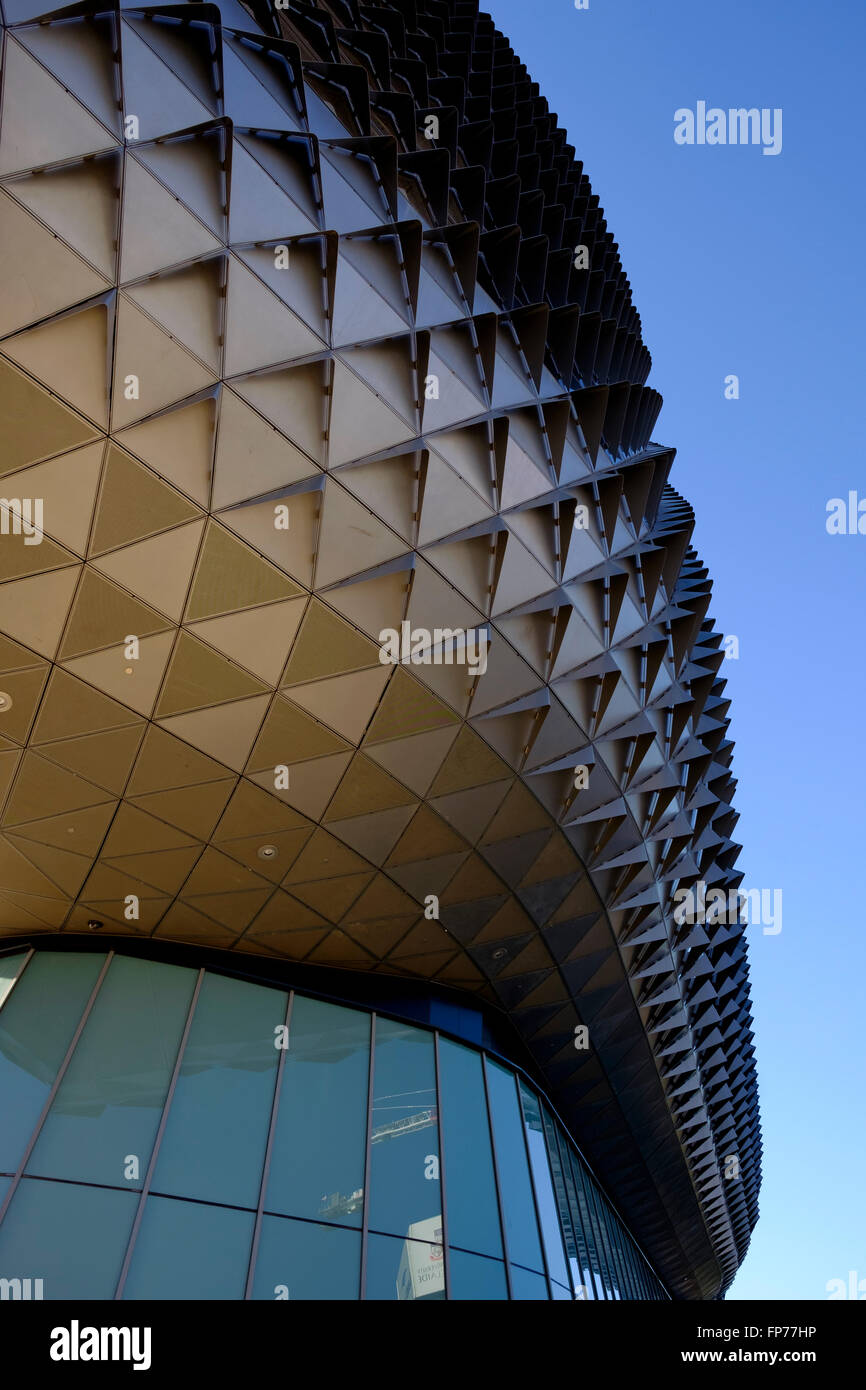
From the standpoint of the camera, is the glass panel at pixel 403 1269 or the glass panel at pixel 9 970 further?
the glass panel at pixel 9 970

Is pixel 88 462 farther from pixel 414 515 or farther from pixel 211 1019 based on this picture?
pixel 211 1019

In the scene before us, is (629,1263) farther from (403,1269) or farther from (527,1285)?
(403,1269)

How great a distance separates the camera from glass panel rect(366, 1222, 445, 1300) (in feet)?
44.9

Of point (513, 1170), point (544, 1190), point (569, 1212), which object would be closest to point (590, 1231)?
point (569, 1212)

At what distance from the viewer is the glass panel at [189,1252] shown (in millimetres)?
12531

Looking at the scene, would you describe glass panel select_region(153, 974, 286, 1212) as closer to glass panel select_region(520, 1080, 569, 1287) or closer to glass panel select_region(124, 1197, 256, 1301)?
glass panel select_region(124, 1197, 256, 1301)

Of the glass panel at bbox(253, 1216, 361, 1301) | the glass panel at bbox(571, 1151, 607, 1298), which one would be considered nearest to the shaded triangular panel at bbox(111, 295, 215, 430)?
the glass panel at bbox(253, 1216, 361, 1301)

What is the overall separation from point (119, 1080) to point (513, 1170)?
7.56 metres

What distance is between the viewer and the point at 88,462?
10719 millimetres

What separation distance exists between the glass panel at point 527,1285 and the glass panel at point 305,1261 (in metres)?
3.23

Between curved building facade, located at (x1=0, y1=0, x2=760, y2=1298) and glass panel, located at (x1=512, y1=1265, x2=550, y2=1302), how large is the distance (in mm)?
102

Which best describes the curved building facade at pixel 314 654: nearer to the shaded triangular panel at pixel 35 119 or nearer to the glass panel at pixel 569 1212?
the shaded triangular panel at pixel 35 119

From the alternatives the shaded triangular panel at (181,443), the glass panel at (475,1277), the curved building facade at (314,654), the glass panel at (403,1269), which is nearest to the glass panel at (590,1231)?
the curved building facade at (314,654)
